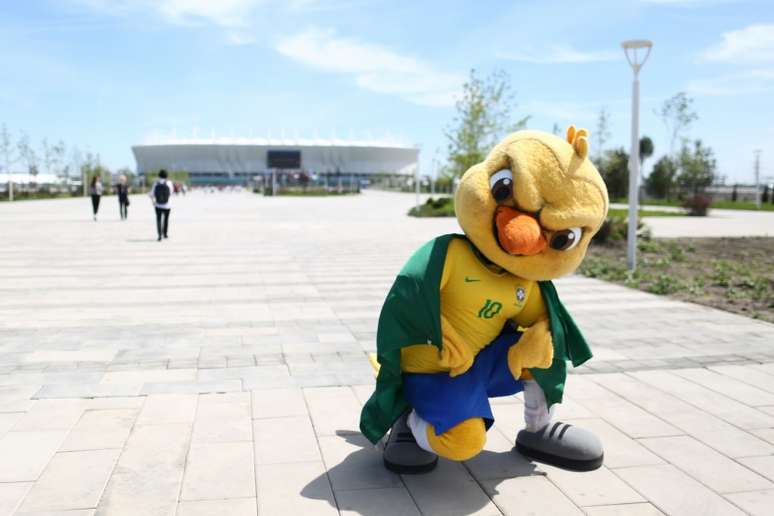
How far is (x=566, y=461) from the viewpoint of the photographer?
Result: 368cm

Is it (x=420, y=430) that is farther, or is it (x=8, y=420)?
(x=8, y=420)

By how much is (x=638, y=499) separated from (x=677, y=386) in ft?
6.72

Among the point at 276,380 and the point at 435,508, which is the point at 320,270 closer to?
the point at 276,380

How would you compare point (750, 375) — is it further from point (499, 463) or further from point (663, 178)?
point (663, 178)

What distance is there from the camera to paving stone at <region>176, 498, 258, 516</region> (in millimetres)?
3141

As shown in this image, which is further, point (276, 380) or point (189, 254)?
point (189, 254)

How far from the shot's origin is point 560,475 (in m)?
3.64

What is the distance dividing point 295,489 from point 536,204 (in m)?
1.76

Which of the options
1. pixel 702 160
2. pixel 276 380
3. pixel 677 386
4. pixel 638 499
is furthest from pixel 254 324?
pixel 702 160

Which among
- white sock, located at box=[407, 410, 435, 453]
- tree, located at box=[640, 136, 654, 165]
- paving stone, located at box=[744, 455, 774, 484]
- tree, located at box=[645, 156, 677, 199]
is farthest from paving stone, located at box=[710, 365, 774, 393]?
tree, located at box=[640, 136, 654, 165]

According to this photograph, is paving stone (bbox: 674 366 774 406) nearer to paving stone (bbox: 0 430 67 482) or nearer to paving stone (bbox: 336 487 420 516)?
paving stone (bbox: 336 487 420 516)

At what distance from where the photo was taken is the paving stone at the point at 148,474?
3.19 m

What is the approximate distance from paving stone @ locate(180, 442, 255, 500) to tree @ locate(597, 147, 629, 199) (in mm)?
43109

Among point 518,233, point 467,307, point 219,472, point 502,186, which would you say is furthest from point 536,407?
point 219,472
